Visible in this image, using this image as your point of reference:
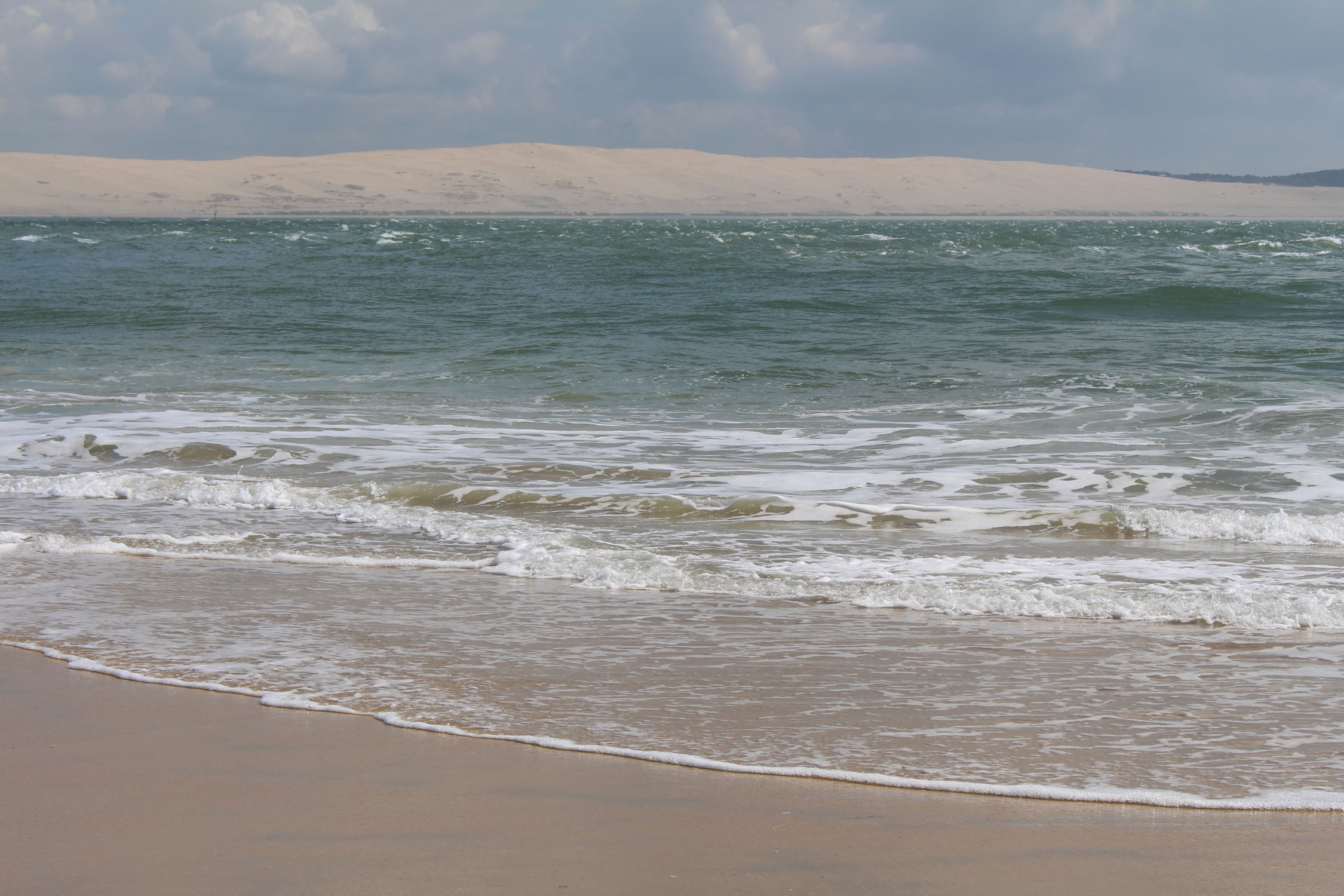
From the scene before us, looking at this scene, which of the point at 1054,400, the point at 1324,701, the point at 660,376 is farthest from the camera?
the point at 660,376

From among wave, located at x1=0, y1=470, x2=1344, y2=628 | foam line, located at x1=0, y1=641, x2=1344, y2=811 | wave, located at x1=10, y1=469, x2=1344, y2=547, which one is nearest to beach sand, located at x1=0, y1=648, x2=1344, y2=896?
foam line, located at x1=0, y1=641, x2=1344, y2=811

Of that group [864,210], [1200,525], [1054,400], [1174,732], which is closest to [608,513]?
[1200,525]

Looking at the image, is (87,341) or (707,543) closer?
(707,543)

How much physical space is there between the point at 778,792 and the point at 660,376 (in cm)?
946

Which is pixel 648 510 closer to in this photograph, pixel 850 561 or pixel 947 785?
pixel 850 561

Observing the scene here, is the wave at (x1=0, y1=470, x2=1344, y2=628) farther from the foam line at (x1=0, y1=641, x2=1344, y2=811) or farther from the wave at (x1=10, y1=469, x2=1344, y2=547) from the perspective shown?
the foam line at (x1=0, y1=641, x2=1344, y2=811)

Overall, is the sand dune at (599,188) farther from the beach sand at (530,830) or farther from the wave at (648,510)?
the beach sand at (530,830)

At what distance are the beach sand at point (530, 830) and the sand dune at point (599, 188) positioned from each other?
102 metres

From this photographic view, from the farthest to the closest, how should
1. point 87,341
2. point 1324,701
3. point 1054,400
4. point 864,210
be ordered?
1. point 864,210
2. point 87,341
3. point 1054,400
4. point 1324,701

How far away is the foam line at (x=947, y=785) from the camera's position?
240 centimetres

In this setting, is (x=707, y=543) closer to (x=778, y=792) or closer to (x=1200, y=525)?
(x=1200, y=525)

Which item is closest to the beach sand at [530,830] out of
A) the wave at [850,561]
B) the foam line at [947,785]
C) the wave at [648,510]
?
the foam line at [947,785]

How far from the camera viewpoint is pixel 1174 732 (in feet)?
9.29

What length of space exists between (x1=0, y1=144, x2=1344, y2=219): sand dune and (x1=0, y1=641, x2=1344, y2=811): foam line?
102 metres
